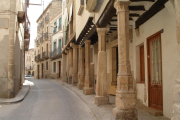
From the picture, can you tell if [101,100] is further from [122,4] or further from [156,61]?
[122,4]

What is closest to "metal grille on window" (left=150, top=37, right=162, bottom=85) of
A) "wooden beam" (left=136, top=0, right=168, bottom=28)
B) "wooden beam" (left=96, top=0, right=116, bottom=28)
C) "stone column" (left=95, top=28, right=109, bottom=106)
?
"wooden beam" (left=136, top=0, right=168, bottom=28)

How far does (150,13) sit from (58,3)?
27.8 meters

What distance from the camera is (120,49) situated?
5484mm

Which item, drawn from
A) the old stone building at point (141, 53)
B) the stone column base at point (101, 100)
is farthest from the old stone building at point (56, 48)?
the stone column base at point (101, 100)

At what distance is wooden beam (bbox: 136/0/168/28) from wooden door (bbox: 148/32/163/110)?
728 millimetres

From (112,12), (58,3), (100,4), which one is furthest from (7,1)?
(58,3)

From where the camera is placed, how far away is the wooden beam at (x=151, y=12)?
6.06 metres

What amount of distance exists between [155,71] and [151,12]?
6.56 feet

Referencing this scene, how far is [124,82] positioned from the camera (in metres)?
5.36

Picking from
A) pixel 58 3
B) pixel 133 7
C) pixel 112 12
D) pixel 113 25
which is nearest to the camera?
pixel 112 12

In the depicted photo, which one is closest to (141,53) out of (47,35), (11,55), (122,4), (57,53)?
(122,4)

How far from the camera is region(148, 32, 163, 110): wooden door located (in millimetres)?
6746

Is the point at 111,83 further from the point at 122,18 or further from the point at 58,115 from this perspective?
the point at 122,18

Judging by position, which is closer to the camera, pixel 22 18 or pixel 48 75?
pixel 22 18
